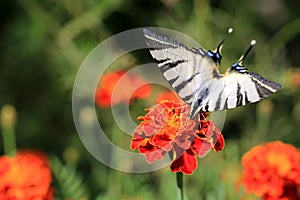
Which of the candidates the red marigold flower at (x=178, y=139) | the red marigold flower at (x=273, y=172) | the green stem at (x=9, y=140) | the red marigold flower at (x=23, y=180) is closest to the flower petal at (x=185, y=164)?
the red marigold flower at (x=178, y=139)

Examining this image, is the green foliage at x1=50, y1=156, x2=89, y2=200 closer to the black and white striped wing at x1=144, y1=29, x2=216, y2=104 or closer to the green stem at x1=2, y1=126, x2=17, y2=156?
the green stem at x1=2, y1=126, x2=17, y2=156

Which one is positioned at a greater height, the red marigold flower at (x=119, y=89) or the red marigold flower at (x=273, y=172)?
the red marigold flower at (x=119, y=89)

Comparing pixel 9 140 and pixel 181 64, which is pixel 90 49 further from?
pixel 181 64

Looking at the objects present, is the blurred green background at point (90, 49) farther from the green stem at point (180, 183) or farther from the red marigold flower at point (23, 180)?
the green stem at point (180, 183)

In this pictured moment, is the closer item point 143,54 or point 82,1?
point 82,1

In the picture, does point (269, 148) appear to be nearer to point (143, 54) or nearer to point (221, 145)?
point (221, 145)

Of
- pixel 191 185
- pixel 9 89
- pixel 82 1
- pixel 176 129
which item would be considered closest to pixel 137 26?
pixel 82 1

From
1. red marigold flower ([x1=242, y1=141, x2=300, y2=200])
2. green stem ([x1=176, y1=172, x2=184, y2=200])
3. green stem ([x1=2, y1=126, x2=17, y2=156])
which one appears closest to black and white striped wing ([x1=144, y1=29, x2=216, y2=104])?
green stem ([x1=176, y1=172, x2=184, y2=200])
